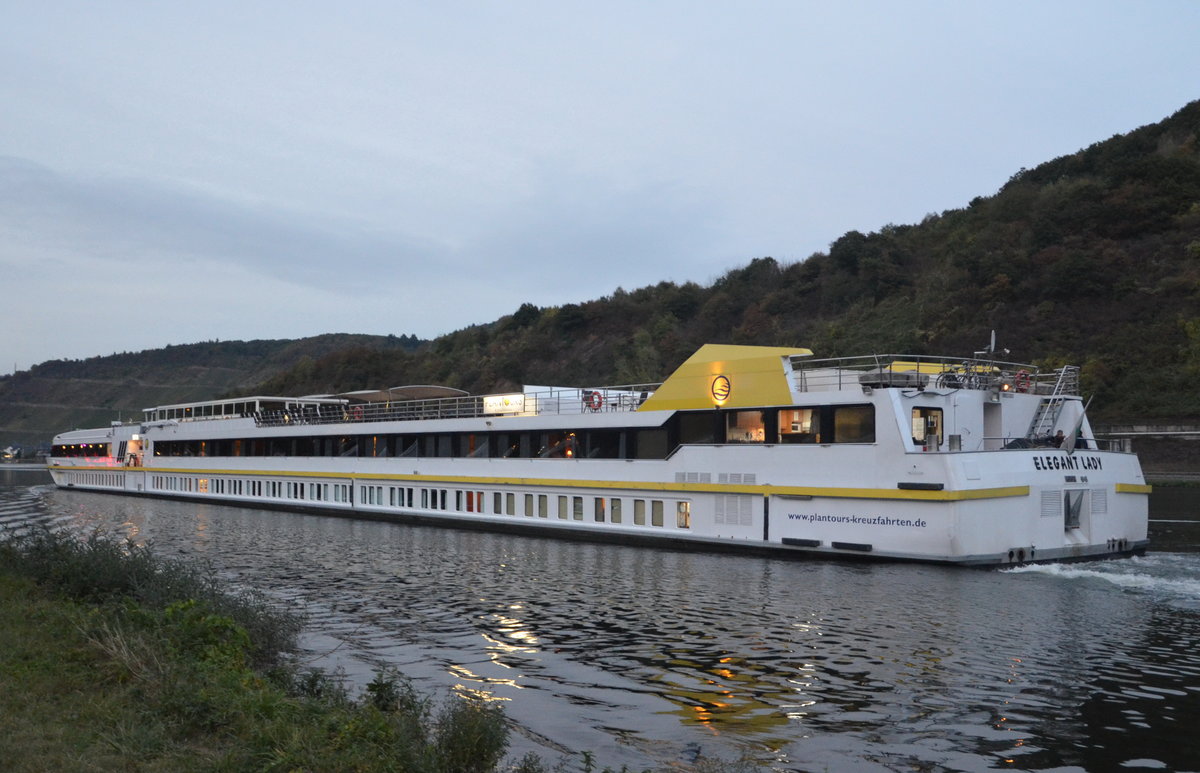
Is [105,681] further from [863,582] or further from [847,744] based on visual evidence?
[863,582]

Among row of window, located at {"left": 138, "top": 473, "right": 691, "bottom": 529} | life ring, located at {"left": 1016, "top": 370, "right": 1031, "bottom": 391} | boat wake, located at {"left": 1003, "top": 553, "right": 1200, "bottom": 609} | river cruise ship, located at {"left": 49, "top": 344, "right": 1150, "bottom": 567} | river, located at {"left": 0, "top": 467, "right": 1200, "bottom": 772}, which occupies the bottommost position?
river, located at {"left": 0, "top": 467, "right": 1200, "bottom": 772}

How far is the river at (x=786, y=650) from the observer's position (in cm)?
1234

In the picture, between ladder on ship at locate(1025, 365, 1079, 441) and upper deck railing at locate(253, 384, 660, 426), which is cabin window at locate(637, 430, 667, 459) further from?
ladder on ship at locate(1025, 365, 1079, 441)

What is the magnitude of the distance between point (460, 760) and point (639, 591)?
14.3m

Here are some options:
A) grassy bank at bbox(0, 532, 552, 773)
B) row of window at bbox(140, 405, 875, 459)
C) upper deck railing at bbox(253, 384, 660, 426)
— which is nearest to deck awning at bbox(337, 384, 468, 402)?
upper deck railing at bbox(253, 384, 660, 426)

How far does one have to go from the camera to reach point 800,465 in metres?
29.2

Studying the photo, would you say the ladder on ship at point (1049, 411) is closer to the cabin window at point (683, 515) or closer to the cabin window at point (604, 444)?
the cabin window at point (683, 515)

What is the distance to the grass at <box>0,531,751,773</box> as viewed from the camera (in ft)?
30.3

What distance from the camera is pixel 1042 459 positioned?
26.7 metres

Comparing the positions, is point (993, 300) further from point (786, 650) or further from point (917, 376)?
point (786, 650)

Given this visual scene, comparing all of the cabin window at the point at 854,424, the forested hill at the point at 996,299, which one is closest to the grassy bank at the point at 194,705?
the cabin window at the point at 854,424

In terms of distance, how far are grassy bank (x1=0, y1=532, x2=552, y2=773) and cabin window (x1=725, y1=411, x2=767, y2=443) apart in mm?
17024

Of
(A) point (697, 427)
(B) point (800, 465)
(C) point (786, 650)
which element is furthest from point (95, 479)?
(C) point (786, 650)

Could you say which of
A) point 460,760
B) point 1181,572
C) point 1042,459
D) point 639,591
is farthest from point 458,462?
point 460,760
